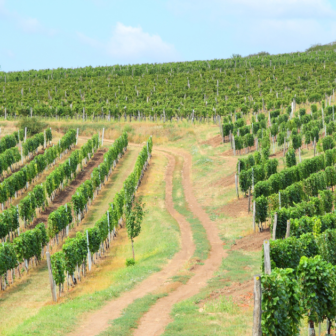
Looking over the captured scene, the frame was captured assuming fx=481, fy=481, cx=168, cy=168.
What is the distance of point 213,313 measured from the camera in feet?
57.5

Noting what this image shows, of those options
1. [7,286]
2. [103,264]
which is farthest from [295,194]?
[7,286]

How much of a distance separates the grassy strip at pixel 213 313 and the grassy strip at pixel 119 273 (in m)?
3.59

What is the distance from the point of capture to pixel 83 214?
123 feet

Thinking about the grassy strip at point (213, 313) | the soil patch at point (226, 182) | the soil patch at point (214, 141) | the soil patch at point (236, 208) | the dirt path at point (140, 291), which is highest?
the soil patch at point (214, 141)

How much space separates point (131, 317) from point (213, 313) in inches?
123

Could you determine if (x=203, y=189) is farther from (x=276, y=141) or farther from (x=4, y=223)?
(x=4, y=223)

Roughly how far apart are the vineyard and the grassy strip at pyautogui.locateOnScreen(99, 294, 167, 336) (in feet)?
0.26

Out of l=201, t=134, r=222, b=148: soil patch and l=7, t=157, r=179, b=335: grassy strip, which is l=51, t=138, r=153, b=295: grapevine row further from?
l=201, t=134, r=222, b=148: soil patch

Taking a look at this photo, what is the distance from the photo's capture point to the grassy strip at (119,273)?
17.5 metres

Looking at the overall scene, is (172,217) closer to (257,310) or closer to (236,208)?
(236,208)

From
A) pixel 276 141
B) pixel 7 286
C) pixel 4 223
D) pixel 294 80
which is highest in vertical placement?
pixel 294 80

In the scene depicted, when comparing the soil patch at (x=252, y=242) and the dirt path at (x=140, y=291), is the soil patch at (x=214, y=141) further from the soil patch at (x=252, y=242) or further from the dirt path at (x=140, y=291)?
the soil patch at (x=252, y=242)

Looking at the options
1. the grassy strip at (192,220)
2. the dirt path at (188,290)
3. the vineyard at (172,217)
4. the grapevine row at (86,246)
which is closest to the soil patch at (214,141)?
the vineyard at (172,217)

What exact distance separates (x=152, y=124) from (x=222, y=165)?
892 inches
